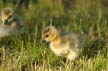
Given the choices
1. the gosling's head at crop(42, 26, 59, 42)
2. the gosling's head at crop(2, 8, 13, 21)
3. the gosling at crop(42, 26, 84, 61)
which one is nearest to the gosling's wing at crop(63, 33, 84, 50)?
the gosling at crop(42, 26, 84, 61)

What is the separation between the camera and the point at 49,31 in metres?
6.95

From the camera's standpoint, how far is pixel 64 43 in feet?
22.8

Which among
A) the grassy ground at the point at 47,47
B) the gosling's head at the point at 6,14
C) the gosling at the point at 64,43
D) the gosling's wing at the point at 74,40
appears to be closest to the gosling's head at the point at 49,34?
the gosling at the point at 64,43

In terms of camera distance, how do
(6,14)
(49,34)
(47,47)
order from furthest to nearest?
(6,14) < (47,47) < (49,34)

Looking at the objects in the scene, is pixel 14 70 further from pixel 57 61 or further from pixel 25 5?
pixel 25 5

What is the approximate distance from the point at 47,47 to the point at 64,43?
0.45 meters

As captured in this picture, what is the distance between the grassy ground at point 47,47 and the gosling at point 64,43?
114 millimetres

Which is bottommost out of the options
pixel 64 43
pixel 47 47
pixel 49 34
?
pixel 47 47

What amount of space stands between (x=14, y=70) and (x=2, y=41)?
3.58ft

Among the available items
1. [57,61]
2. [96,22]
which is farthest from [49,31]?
[96,22]

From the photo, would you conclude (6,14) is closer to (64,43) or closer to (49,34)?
(49,34)

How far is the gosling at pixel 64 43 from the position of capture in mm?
6922

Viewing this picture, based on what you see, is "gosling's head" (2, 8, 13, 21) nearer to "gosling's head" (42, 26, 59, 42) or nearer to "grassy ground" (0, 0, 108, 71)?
"grassy ground" (0, 0, 108, 71)

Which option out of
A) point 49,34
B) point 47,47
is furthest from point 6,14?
point 49,34
